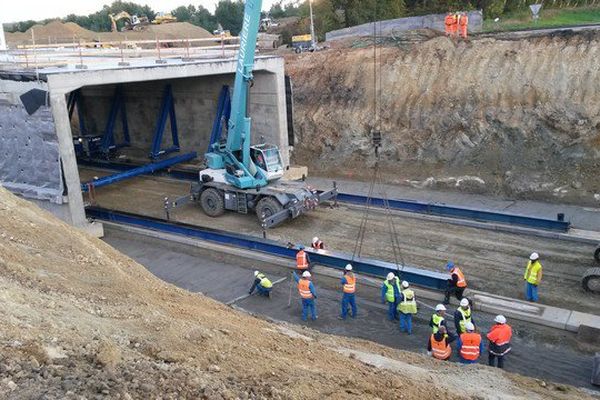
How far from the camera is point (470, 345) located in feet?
33.7

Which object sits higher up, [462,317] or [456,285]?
[462,317]

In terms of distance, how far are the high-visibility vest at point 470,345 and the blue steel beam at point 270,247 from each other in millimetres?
3330

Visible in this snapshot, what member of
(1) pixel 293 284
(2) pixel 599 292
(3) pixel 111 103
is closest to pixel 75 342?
(1) pixel 293 284

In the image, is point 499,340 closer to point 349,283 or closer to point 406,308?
point 406,308

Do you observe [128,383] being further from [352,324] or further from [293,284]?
[293,284]

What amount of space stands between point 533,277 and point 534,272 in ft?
0.43

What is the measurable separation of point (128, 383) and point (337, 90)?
23.5 m

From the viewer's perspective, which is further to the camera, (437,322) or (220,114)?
(220,114)

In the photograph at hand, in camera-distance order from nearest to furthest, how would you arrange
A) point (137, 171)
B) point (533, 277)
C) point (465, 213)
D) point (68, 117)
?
point (533, 277), point (68, 117), point (465, 213), point (137, 171)

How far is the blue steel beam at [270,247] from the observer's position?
14.0m

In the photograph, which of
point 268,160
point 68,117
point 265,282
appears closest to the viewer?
point 265,282

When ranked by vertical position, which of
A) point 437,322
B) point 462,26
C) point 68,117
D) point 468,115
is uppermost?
point 462,26

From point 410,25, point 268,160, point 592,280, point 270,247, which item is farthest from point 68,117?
point 410,25

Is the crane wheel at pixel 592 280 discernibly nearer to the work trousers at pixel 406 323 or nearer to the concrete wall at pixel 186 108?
the work trousers at pixel 406 323
